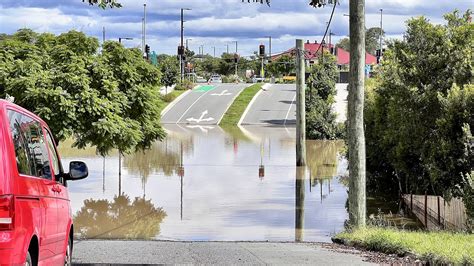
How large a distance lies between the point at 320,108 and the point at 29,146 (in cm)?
4853

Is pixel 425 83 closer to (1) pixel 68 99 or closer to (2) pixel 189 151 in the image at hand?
(1) pixel 68 99

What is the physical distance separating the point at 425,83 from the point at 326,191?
7.33m

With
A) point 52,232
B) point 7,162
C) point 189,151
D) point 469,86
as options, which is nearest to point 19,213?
point 7,162

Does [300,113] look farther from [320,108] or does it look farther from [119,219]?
[320,108]

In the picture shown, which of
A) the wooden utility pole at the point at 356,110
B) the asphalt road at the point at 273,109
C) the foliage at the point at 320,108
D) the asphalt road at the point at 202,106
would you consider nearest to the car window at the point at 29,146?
the wooden utility pole at the point at 356,110

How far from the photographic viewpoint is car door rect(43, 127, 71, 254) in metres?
7.73

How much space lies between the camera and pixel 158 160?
3844cm

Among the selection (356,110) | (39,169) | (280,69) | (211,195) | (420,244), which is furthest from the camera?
(280,69)

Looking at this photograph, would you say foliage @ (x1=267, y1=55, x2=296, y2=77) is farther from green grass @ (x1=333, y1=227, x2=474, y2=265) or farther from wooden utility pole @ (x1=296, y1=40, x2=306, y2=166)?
green grass @ (x1=333, y1=227, x2=474, y2=265)

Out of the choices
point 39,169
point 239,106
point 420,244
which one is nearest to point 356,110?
point 420,244

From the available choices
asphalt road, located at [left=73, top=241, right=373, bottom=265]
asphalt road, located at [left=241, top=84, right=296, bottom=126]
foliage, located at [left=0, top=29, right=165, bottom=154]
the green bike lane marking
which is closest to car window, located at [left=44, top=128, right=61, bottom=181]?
asphalt road, located at [left=73, top=241, right=373, bottom=265]

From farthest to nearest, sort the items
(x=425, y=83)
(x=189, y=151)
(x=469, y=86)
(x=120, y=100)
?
(x=189, y=151) < (x=120, y=100) < (x=425, y=83) < (x=469, y=86)

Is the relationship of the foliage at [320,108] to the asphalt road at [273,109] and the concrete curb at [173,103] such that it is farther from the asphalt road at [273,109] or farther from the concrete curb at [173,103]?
the concrete curb at [173,103]

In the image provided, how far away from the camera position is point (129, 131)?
1012 inches
